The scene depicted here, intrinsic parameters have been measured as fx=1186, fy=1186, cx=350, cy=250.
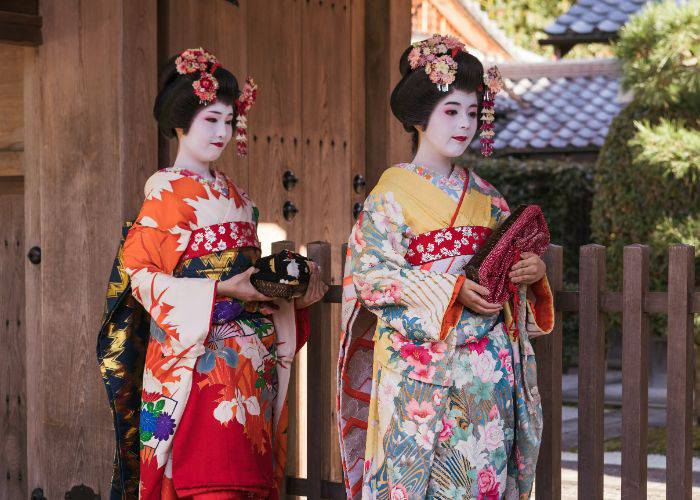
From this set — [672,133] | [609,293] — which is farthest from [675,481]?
[672,133]

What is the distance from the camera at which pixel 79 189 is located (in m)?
4.74

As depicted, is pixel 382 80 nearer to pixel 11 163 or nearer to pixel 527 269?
pixel 11 163

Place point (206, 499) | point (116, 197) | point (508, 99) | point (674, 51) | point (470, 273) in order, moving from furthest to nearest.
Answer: point (508, 99) → point (674, 51) → point (116, 197) → point (206, 499) → point (470, 273)

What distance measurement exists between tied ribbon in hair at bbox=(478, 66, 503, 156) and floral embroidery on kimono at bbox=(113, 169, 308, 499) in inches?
35.7

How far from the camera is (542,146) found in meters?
13.7

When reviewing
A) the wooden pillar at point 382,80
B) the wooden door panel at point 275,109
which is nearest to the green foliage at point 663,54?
the wooden pillar at point 382,80

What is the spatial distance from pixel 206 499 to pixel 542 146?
33.7 ft

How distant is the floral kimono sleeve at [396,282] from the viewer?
3.70 m

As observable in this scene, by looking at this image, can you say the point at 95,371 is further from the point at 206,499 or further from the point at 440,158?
the point at 440,158

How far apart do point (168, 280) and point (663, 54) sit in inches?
217

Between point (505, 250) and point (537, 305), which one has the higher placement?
point (505, 250)

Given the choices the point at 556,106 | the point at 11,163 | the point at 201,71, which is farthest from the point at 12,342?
the point at 556,106

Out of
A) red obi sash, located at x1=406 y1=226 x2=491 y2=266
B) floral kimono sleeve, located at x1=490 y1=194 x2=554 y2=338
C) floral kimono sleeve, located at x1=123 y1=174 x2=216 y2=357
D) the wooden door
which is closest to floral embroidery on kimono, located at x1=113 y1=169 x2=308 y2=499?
floral kimono sleeve, located at x1=123 y1=174 x2=216 y2=357

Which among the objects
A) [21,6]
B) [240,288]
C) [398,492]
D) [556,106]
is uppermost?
[556,106]
